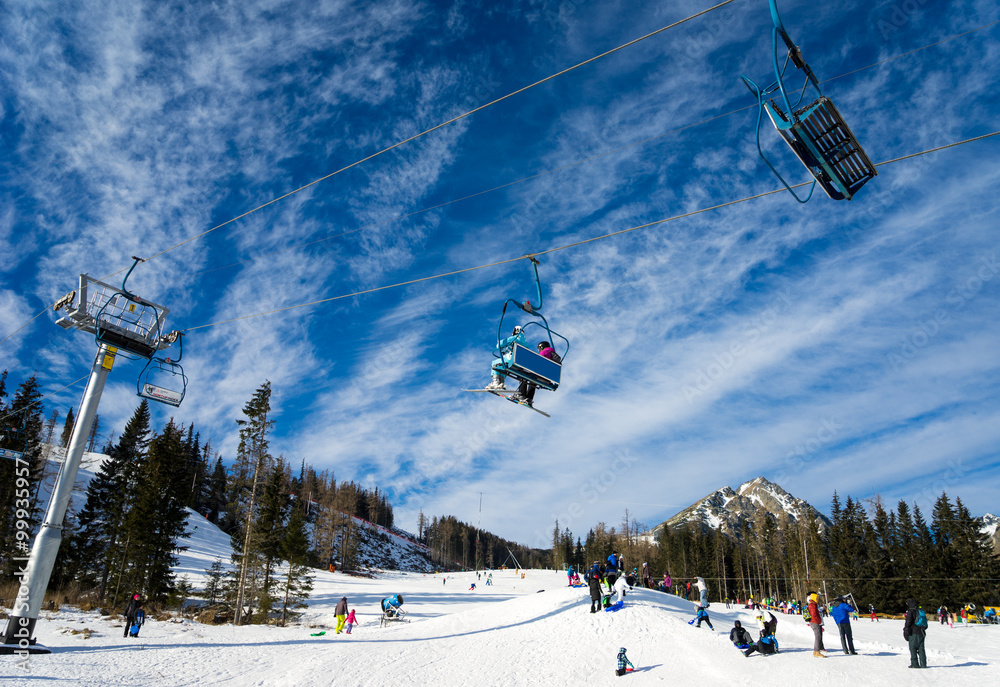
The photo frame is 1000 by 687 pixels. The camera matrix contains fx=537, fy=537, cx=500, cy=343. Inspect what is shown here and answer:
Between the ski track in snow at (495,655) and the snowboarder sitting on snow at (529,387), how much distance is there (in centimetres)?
1018

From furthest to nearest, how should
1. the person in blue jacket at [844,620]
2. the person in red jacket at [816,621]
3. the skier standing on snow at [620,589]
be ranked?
the skier standing on snow at [620,589] < the person in red jacket at [816,621] < the person in blue jacket at [844,620]

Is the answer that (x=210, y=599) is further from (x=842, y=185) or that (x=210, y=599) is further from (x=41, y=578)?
(x=842, y=185)

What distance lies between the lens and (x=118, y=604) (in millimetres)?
34125

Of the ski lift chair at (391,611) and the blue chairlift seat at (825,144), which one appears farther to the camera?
the ski lift chair at (391,611)

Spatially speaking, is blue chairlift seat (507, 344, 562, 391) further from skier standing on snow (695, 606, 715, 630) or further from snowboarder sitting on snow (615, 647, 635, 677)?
skier standing on snow (695, 606, 715, 630)

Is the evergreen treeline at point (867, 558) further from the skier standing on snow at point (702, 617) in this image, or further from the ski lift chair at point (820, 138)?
the ski lift chair at point (820, 138)

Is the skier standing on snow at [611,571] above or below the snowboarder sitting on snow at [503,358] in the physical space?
below

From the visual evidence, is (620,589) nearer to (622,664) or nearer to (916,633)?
(622,664)

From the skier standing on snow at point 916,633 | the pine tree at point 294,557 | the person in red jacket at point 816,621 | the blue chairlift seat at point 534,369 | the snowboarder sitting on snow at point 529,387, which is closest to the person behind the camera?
the blue chairlift seat at point 534,369

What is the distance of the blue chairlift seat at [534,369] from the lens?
13.8 meters

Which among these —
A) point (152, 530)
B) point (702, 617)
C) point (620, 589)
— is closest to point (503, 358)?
point (702, 617)

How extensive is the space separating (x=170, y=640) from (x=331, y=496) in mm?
105058

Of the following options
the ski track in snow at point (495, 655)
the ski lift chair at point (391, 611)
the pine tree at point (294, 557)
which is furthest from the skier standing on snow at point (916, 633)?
the pine tree at point (294, 557)

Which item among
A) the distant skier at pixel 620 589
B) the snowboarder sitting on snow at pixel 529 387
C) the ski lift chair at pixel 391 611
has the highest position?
the snowboarder sitting on snow at pixel 529 387
